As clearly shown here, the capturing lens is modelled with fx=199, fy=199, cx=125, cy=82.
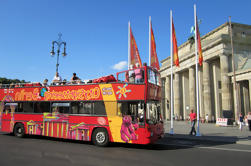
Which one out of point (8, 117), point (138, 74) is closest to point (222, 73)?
point (138, 74)

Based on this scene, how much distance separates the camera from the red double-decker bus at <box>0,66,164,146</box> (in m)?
9.71

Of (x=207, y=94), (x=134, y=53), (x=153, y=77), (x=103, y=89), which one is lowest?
(x=103, y=89)

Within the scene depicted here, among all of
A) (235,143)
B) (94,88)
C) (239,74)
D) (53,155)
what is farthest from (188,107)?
(53,155)

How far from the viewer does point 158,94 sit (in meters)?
11.4

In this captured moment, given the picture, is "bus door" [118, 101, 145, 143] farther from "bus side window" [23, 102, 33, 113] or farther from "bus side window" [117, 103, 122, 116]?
"bus side window" [23, 102, 33, 113]

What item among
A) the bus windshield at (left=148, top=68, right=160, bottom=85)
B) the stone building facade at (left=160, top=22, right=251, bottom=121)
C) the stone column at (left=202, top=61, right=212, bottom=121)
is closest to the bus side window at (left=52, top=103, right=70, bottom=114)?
the bus windshield at (left=148, top=68, right=160, bottom=85)

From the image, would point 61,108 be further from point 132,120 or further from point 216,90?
point 216,90

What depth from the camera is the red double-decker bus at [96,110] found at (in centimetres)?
971

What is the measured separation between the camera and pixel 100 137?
33.9ft

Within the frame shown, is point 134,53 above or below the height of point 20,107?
above

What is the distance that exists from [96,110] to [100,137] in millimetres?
1415

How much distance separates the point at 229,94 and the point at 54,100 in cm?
2742

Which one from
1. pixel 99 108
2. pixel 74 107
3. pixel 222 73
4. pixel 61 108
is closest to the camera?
pixel 99 108

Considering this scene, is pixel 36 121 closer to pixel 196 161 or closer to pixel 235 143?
pixel 196 161
